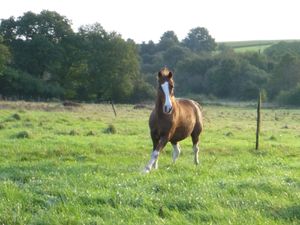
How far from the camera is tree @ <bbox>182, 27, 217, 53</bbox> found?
136 metres

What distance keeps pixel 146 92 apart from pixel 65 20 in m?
15.4

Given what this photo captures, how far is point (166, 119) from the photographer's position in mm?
15812

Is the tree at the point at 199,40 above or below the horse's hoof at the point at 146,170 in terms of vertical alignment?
above

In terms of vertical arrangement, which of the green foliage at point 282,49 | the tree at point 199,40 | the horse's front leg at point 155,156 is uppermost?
the tree at point 199,40

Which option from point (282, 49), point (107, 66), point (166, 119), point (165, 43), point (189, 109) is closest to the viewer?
point (166, 119)

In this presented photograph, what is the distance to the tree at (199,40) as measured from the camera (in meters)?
136

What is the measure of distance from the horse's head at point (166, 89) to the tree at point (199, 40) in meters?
120

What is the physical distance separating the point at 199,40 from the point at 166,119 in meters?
124

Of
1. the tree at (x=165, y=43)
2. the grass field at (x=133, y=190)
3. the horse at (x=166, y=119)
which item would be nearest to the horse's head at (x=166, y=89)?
the horse at (x=166, y=119)

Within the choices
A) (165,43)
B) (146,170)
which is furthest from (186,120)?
(165,43)

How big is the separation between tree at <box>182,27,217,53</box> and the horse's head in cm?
12040

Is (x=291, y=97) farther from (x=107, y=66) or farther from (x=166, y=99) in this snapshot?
(x=166, y=99)

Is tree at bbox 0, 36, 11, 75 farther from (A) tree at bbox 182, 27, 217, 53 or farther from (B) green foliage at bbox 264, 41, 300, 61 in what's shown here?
(A) tree at bbox 182, 27, 217, 53

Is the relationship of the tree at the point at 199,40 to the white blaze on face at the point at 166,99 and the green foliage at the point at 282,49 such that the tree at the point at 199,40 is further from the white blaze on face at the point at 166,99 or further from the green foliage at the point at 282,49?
the white blaze on face at the point at 166,99
